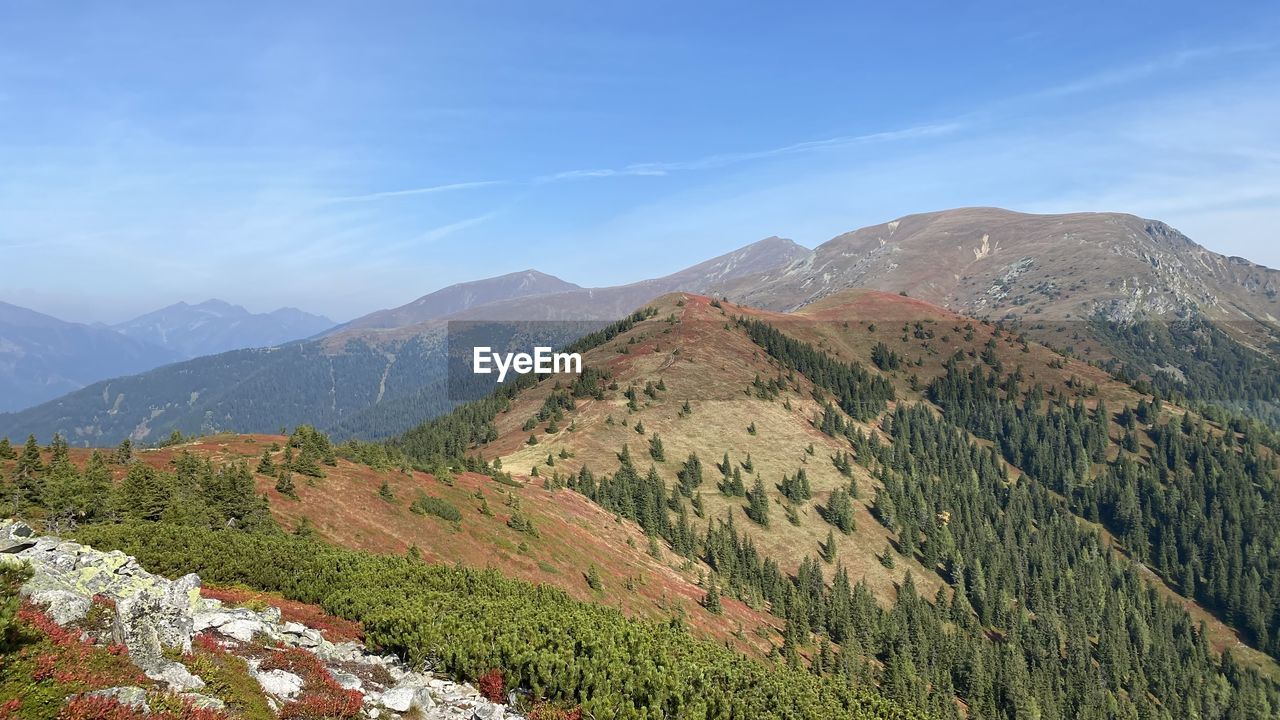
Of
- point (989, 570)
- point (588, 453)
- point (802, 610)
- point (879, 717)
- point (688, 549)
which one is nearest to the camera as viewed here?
point (879, 717)

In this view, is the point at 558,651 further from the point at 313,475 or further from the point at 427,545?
the point at 313,475

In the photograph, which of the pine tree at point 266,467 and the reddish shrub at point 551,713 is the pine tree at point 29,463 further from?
the reddish shrub at point 551,713

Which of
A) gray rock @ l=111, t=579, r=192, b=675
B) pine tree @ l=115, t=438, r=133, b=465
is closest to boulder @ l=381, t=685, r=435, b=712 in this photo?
gray rock @ l=111, t=579, r=192, b=675

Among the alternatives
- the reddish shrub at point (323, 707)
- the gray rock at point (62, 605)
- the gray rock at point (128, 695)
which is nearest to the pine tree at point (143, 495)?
the gray rock at point (62, 605)

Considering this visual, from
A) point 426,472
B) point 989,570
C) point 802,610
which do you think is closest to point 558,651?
point 426,472

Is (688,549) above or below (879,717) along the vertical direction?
below

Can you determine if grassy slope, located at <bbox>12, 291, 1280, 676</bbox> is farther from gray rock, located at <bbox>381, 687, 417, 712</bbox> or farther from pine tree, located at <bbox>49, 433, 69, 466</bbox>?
gray rock, located at <bbox>381, 687, 417, 712</bbox>
